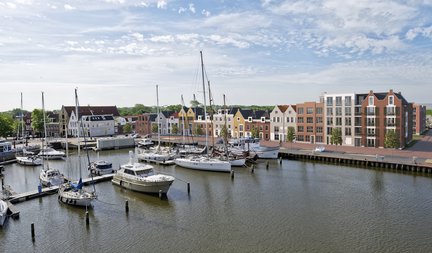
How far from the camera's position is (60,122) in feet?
391

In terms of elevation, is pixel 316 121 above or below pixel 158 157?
above

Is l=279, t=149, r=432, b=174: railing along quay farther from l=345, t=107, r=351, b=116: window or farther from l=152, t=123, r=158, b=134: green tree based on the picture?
l=152, t=123, r=158, b=134: green tree

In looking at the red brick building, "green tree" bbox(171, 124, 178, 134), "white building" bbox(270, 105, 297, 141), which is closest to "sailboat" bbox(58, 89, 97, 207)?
the red brick building

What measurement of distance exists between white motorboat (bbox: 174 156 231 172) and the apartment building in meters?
34.7

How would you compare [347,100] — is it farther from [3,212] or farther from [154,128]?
[3,212]

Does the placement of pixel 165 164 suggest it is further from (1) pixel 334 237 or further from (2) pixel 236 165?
(1) pixel 334 237

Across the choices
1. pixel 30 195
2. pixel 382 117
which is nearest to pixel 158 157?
pixel 30 195

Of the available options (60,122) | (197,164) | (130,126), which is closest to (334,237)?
(197,164)

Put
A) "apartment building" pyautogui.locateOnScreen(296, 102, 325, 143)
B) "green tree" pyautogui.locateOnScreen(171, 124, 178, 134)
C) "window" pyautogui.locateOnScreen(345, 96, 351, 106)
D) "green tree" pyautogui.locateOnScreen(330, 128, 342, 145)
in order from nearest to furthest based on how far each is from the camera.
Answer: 1. "green tree" pyautogui.locateOnScreen(330, 128, 342, 145)
2. "window" pyautogui.locateOnScreen(345, 96, 351, 106)
3. "apartment building" pyautogui.locateOnScreen(296, 102, 325, 143)
4. "green tree" pyautogui.locateOnScreen(171, 124, 178, 134)

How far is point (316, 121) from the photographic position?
82.4 meters

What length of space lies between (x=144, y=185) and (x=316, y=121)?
A: 5229 cm

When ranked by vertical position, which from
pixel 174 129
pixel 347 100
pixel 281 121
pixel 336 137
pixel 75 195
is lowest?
pixel 75 195

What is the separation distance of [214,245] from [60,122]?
349ft

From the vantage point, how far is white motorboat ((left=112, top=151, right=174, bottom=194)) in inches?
1615
